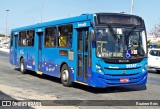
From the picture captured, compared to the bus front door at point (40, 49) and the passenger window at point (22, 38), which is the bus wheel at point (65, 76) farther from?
the passenger window at point (22, 38)

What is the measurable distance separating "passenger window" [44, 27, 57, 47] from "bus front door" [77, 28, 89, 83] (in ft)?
8.21

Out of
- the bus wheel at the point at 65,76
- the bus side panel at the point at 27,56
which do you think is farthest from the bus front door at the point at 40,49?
the bus wheel at the point at 65,76

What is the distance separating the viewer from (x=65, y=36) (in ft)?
46.9

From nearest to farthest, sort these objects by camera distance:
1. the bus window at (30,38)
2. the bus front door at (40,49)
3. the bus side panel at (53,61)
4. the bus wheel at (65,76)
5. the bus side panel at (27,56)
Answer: the bus wheel at (65,76) → the bus side panel at (53,61) → the bus front door at (40,49) → the bus side panel at (27,56) → the bus window at (30,38)

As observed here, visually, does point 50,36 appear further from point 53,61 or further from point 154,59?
point 154,59

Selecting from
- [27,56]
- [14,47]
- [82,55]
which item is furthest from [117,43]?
[14,47]

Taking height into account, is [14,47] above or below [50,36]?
below

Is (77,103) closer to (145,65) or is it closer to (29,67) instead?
(145,65)

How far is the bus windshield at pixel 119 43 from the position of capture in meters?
11.8

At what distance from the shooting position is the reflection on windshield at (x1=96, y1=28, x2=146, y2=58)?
11.8 m

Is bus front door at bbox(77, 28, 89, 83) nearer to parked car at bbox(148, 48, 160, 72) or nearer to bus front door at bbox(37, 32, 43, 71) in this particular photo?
bus front door at bbox(37, 32, 43, 71)

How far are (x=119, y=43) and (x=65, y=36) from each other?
3.02m

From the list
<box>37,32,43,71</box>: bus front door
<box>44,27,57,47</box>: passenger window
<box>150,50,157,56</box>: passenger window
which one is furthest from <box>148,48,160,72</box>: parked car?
<box>44,27,57,47</box>: passenger window

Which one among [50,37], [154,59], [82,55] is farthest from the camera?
[154,59]
